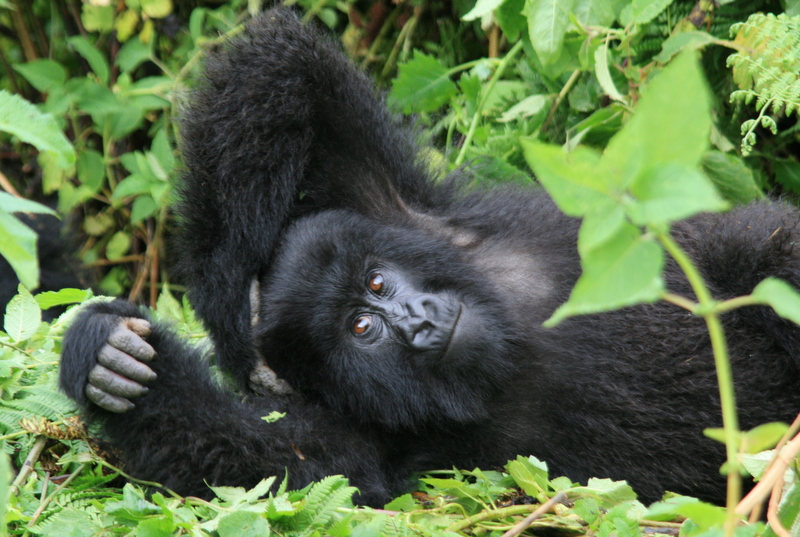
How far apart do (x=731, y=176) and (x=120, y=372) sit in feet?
Answer: 7.06

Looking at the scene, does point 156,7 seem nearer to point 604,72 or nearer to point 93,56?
point 93,56

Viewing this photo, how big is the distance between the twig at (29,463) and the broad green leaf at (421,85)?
1.80m

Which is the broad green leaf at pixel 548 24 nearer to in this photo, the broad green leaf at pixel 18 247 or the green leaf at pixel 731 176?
the green leaf at pixel 731 176

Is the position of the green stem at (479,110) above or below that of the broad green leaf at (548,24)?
below

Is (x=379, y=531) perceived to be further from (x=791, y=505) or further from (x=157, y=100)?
(x=157, y=100)

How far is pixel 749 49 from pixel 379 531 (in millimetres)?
2079

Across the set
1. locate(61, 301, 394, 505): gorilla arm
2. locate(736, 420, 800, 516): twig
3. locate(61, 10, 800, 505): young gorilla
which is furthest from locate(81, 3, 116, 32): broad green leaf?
locate(736, 420, 800, 516): twig

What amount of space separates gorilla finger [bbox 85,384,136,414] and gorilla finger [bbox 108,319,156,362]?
13 cm

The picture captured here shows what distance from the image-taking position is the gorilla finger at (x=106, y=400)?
2129 mm

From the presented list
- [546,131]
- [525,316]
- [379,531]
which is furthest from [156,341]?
[546,131]

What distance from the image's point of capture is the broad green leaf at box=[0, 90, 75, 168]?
1279mm

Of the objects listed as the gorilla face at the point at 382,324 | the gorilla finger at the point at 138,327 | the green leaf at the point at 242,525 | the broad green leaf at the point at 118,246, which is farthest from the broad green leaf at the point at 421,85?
the broad green leaf at the point at 118,246

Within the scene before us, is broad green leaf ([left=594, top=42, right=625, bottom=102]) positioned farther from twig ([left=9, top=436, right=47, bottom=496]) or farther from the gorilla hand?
twig ([left=9, top=436, right=47, bottom=496])

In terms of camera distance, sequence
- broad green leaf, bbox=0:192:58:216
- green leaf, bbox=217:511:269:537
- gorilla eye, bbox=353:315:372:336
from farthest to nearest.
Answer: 1. gorilla eye, bbox=353:315:372:336
2. green leaf, bbox=217:511:269:537
3. broad green leaf, bbox=0:192:58:216
